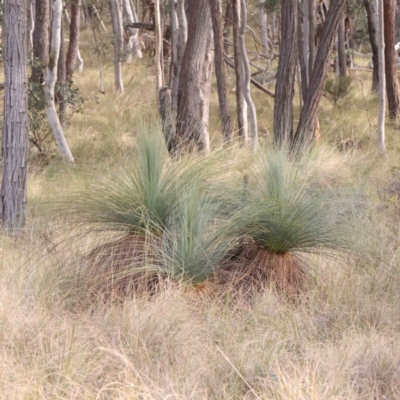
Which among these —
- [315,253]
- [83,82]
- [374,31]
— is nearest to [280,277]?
[315,253]

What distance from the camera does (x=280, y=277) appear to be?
4812 millimetres

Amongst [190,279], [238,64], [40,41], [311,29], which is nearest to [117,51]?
[40,41]

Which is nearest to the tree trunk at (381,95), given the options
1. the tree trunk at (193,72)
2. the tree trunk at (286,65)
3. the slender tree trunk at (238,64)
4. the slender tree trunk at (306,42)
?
the slender tree trunk at (306,42)

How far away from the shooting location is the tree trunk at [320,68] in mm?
8922

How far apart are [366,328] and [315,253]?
0.83 meters

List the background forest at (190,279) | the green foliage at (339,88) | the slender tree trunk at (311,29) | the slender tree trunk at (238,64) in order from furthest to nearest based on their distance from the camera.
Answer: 1. the green foliage at (339,88)
2. the slender tree trunk at (311,29)
3. the slender tree trunk at (238,64)
4. the background forest at (190,279)

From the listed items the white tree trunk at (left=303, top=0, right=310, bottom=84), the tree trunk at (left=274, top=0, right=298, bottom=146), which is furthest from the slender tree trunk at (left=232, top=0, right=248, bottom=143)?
the white tree trunk at (left=303, top=0, right=310, bottom=84)

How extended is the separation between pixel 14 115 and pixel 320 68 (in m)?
4.47

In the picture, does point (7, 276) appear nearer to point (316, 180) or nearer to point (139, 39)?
point (316, 180)

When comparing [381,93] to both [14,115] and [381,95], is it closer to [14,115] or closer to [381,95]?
[381,95]

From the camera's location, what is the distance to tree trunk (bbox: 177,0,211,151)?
1005cm

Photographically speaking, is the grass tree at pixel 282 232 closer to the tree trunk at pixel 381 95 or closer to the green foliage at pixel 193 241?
the green foliage at pixel 193 241

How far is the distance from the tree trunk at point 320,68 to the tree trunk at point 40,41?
4.84 metres

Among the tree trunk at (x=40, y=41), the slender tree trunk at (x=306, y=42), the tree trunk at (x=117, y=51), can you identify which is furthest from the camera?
the tree trunk at (x=117, y=51)
